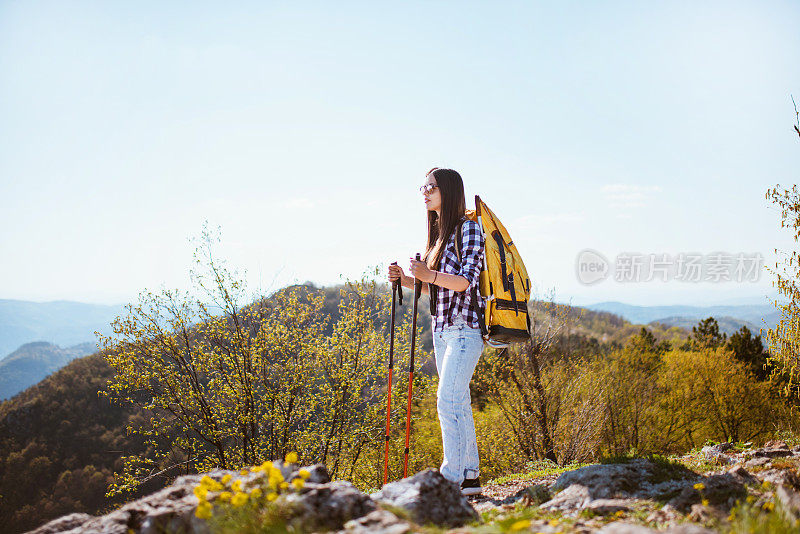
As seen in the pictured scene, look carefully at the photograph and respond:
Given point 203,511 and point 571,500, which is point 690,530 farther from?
point 203,511

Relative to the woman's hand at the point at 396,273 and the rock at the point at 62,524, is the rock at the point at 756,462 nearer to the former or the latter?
the woman's hand at the point at 396,273

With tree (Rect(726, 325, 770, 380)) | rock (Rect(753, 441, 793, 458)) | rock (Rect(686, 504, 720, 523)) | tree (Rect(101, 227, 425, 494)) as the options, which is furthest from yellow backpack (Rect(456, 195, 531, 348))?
tree (Rect(726, 325, 770, 380))

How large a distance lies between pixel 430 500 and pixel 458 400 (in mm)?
1113

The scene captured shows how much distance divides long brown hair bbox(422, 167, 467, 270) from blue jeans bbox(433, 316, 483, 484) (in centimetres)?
72

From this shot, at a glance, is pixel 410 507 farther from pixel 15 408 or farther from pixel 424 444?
pixel 15 408

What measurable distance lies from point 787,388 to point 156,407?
15491 millimetres

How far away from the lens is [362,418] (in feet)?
53.4

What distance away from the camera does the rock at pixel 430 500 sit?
338 cm

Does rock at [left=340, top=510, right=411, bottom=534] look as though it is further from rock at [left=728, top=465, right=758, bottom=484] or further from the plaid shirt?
rock at [left=728, top=465, right=758, bottom=484]

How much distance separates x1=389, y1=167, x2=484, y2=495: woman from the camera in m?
4.42

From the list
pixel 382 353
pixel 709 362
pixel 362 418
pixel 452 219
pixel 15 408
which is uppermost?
pixel 452 219

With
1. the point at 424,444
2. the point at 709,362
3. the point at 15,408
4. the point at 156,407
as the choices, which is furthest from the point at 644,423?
the point at 15,408

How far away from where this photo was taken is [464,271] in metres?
4.50

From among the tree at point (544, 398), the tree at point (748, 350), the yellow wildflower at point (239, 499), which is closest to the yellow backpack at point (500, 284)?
the yellow wildflower at point (239, 499)
